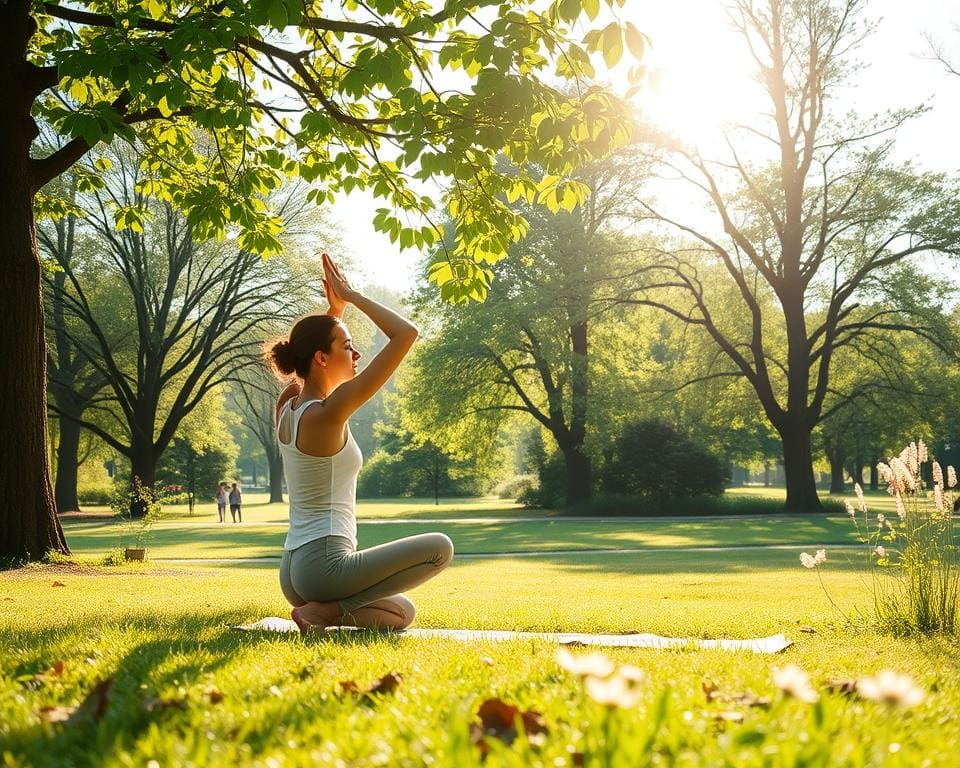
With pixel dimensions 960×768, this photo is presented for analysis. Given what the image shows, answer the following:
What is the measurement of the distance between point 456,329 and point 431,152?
2807cm

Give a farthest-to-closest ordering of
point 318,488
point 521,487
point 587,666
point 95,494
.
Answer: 1. point 95,494
2. point 521,487
3. point 318,488
4. point 587,666

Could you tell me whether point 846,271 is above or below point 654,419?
above

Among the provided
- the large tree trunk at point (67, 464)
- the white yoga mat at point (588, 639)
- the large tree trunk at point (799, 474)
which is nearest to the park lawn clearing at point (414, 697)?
the white yoga mat at point (588, 639)

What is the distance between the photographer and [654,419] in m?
34.9

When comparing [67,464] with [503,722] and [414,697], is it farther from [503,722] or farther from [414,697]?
[503,722]

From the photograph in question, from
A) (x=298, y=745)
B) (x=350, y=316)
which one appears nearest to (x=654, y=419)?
(x=350, y=316)

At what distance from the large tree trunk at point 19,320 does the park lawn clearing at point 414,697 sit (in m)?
4.25

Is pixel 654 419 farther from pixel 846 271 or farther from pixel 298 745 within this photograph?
pixel 298 745

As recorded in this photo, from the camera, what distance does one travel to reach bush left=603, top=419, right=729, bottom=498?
3384cm

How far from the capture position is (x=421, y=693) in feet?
9.02

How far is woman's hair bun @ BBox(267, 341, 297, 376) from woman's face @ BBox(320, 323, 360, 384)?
183 mm

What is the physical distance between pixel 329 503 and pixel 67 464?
124ft

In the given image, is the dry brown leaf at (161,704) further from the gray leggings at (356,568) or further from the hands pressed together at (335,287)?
the hands pressed together at (335,287)

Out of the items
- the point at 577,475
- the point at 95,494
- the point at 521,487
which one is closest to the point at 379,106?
the point at 577,475
